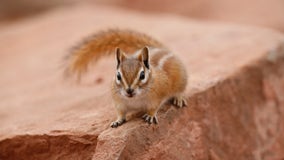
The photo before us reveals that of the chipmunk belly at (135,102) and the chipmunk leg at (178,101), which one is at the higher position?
the chipmunk belly at (135,102)

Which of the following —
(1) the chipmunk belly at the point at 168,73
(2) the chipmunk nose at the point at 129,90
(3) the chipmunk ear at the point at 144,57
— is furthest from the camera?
(1) the chipmunk belly at the point at 168,73

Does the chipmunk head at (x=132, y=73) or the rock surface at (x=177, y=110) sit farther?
the rock surface at (x=177, y=110)

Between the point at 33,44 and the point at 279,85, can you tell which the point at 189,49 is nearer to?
the point at 279,85

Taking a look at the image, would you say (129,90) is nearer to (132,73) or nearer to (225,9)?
(132,73)

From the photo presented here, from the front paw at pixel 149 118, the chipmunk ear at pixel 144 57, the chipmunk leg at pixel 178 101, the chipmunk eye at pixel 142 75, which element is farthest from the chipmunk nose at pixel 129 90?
the chipmunk leg at pixel 178 101

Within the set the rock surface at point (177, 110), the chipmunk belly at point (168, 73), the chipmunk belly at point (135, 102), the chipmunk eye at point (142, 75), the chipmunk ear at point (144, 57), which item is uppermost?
the chipmunk ear at point (144, 57)

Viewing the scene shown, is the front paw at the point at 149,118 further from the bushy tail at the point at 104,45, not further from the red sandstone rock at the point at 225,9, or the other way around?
the red sandstone rock at the point at 225,9

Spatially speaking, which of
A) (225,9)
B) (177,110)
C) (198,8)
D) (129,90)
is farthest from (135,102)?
(198,8)

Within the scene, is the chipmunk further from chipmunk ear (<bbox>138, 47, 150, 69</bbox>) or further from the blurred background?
the blurred background
